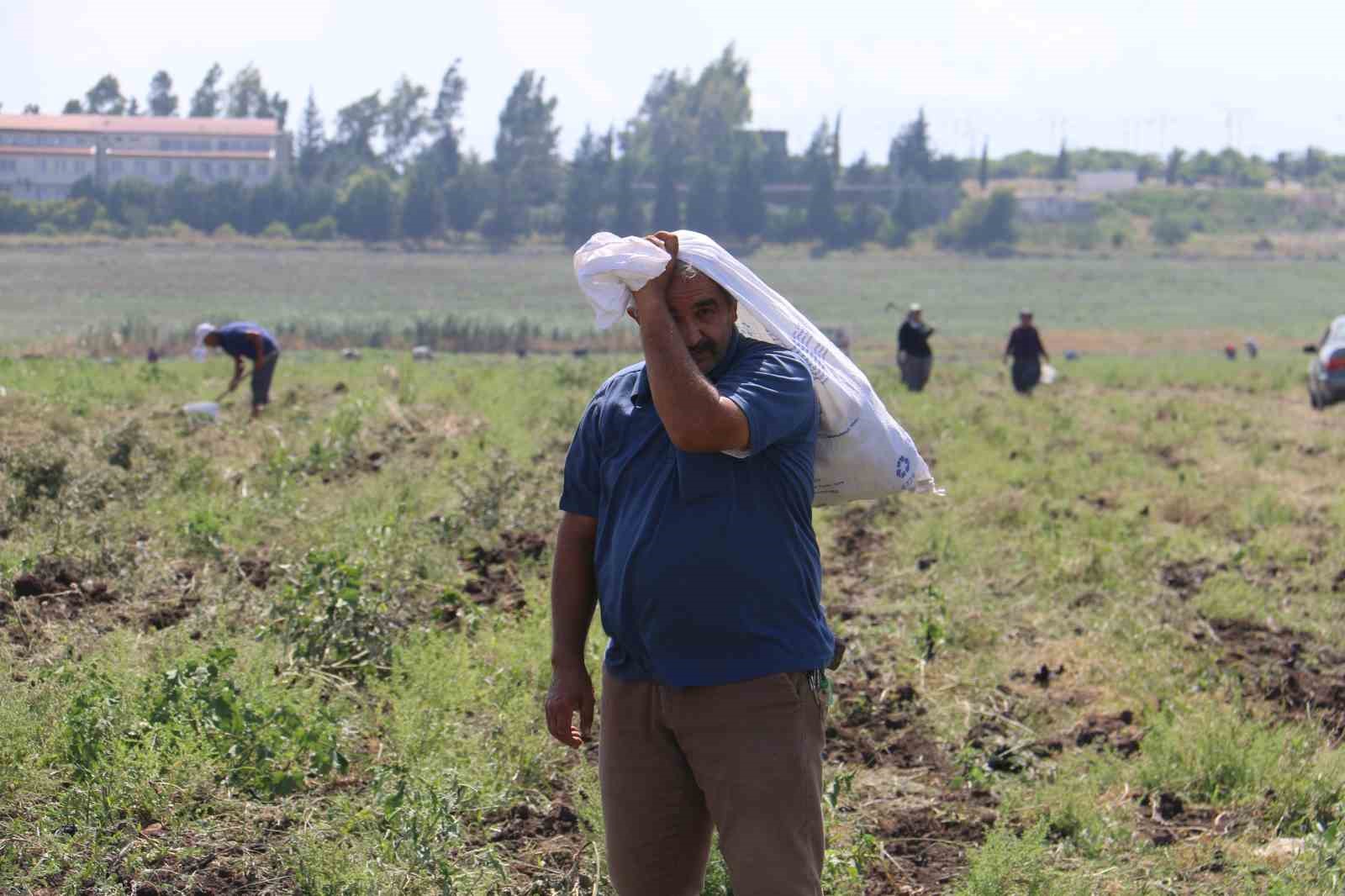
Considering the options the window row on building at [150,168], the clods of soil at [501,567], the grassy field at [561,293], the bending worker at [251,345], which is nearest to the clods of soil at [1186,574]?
the clods of soil at [501,567]

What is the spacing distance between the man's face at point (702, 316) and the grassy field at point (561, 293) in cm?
2790

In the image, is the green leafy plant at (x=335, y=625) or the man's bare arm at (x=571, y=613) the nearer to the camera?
the man's bare arm at (x=571, y=613)

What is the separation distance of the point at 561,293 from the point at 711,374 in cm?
6007

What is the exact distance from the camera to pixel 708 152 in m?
113

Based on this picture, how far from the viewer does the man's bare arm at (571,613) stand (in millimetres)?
3553

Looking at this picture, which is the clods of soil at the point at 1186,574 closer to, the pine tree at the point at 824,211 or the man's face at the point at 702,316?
the man's face at the point at 702,316

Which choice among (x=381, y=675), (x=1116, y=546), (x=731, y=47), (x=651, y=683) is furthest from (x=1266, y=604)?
(x=731, y=47)

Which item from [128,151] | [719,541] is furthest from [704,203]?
[719,541]

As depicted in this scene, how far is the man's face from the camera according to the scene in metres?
3.35

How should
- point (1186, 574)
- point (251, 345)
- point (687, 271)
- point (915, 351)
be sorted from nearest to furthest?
point (687, 271), point (1186, 574), point (251, 345), point (915, 351)

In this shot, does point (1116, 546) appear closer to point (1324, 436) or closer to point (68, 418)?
point (1324, 436)

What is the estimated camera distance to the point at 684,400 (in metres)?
3.11

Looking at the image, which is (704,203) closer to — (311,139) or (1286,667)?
(311,139)

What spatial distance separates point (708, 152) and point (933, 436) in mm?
100527
